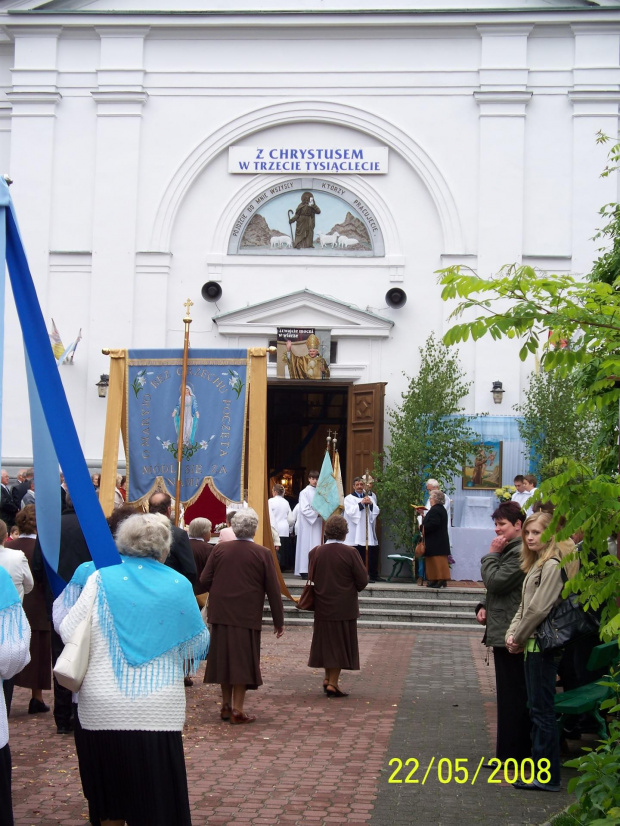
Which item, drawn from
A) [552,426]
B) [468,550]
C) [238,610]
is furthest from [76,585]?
[552,426]

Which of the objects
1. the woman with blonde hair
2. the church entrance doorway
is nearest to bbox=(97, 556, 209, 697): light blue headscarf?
the woman with blonde hair

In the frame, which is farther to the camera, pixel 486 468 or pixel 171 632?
pixel 486 468

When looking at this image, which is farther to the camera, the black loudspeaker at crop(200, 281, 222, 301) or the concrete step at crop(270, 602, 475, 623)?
the black loudspeaker at crop(200, 281, 222, 301)

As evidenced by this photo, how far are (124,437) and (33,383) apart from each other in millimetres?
9876

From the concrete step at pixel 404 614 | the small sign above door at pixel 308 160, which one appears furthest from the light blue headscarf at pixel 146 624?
→ the small sign above door at pixel 308 160

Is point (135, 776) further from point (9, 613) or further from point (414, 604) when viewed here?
point (414, 604)

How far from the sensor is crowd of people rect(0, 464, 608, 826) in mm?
5207

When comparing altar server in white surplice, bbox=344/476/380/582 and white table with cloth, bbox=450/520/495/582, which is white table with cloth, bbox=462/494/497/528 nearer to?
white table with cloth, bbox=450/520/495/582

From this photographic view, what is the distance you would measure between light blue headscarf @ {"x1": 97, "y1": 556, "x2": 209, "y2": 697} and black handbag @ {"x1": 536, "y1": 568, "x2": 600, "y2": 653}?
287cm

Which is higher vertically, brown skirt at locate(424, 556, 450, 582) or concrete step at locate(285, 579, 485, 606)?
brown skirt at locate(424, 556, 450, 582)

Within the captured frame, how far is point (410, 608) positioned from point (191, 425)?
508 cm

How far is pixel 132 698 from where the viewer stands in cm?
519

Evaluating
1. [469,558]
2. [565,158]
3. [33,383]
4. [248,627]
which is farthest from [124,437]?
[565,158]
